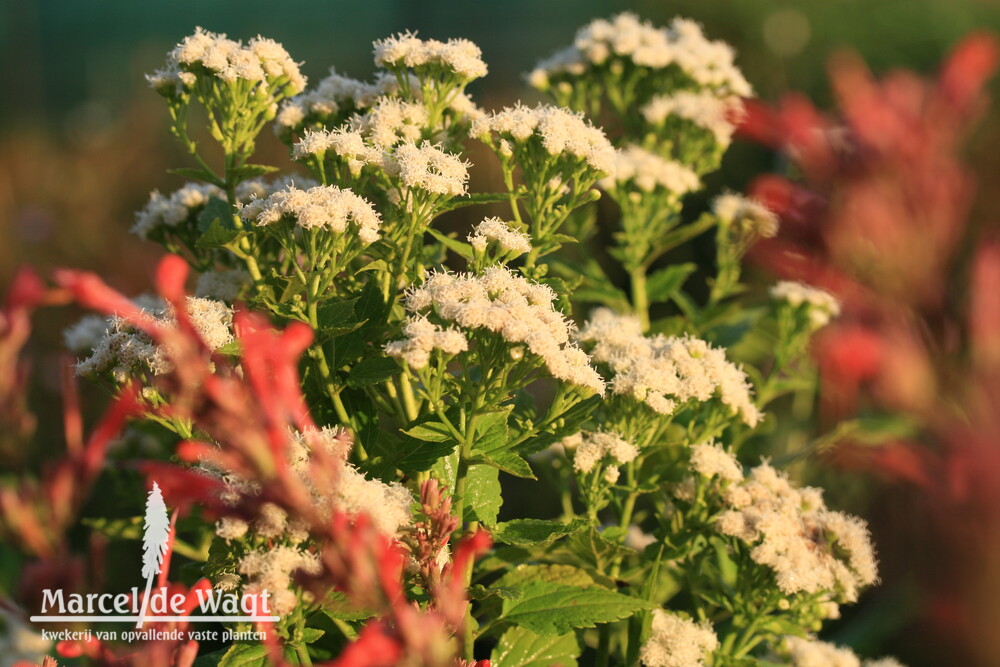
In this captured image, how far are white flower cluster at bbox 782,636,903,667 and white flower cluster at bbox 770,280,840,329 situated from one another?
68cm

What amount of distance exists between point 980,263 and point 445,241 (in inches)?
38.4

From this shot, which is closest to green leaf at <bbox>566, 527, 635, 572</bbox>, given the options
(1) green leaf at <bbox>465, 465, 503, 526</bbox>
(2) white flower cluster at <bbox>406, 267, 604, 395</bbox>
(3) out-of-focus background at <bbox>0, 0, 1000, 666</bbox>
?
(1) green leaf at <bbox>465, 465, 503, 526</bbox>

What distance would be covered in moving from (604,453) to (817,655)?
1.84 ft

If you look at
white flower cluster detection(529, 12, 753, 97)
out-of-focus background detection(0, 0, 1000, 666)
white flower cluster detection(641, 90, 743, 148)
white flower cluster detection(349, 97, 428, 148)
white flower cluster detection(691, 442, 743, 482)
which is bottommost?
white flower cluster detection(691, 442, 743, 482)

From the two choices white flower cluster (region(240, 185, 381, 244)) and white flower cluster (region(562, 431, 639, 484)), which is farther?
white flower cluster (region(562, 431, 639, 484))

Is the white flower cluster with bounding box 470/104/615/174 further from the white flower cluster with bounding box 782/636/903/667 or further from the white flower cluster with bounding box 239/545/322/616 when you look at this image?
the white flower cluster with bounding box 782/636/903/667

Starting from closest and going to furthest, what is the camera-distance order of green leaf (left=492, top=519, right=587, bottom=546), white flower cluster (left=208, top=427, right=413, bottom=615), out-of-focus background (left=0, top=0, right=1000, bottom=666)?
white flower cluster (left=208, top=427, right=413, bottom=615), green leaf (left=492, top=519, right=587, bottom=546), out-of-focus background (left=0, top=0, right=1000, bottom=666)

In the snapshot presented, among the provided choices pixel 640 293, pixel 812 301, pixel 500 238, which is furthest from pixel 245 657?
pixel 812 301

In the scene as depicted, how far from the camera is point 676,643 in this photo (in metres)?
1.53

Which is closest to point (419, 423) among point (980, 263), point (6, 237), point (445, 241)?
point (445, 241)

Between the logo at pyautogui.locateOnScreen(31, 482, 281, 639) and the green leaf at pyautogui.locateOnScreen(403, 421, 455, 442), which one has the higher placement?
the green leaf at pyautogui.locateOnScreen(403, 421, 455, 442)

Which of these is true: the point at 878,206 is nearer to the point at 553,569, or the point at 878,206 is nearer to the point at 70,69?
the point at 553,569

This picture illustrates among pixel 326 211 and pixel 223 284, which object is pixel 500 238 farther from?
pixel 223 284

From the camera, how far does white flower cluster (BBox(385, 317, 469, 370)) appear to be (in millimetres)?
1292
